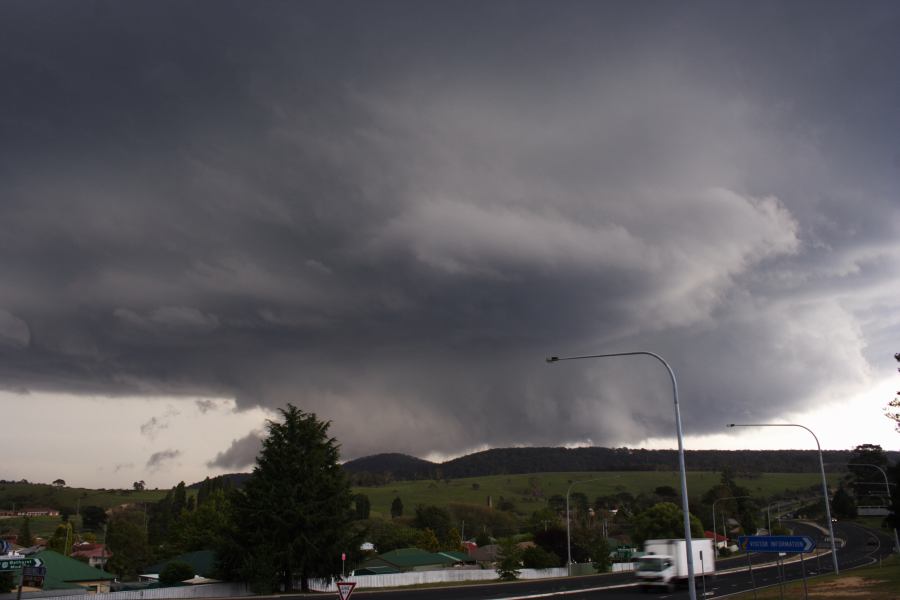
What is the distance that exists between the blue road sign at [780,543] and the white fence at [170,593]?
4400cm

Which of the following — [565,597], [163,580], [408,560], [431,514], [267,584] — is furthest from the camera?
[431,514]

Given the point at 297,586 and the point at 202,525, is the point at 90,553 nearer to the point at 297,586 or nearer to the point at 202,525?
the point at 202,525

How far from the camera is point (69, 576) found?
72.0m

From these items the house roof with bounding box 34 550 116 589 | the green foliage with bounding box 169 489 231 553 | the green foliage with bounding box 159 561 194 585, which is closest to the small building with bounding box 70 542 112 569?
the green foliage with bounding box 169 489 231 553

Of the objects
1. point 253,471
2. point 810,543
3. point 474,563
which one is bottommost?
point 474,563

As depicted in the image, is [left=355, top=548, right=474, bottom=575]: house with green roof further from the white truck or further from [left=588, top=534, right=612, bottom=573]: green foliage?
the white truck

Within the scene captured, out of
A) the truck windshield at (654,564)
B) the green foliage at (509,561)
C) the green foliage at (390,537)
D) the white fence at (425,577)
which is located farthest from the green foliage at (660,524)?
the truck windshield at (654,564)

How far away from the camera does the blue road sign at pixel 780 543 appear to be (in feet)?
116

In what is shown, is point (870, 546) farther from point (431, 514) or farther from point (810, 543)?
point (810, 543)

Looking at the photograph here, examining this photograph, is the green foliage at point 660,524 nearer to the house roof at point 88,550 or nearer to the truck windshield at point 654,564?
the truck windshield at point 654,564

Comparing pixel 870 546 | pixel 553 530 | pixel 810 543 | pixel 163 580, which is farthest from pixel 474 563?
pixel 810 543

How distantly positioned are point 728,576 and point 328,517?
4584cm

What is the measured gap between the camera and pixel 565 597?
53.3 meters

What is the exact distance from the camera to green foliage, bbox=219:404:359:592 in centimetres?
6450
